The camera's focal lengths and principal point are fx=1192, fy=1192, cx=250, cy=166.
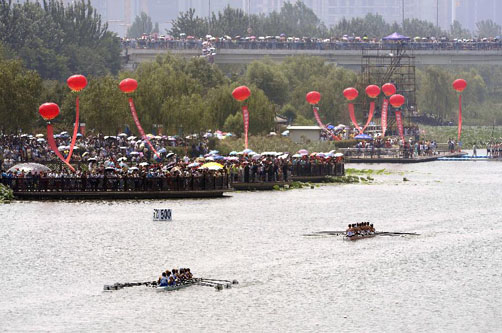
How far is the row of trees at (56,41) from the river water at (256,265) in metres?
80.7

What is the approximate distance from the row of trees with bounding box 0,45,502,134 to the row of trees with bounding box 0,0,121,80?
56.7ft

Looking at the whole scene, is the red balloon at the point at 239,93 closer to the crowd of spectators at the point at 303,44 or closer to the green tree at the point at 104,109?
the green tree at the point at 104,109

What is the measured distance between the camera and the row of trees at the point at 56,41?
163625mm

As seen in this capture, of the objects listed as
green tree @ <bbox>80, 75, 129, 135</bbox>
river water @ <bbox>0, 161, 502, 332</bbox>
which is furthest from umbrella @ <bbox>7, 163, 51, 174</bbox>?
green tree @ <bbox>80, 75, 129, 135</bbox>

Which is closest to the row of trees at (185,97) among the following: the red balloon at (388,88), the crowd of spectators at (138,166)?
the crowd of spectators at (138,166)

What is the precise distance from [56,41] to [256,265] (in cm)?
12612

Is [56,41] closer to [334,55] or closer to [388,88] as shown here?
[334,55]

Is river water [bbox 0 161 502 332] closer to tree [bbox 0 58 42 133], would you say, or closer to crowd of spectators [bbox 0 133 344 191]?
crowd of spectators [bbox 0 133 344 191]

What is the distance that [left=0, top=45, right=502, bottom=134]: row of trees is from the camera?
104m

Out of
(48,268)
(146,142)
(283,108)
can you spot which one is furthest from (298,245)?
(283,108)

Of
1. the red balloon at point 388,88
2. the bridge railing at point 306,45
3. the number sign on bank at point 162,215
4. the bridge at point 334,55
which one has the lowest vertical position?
the number sign on bank at point 162,215

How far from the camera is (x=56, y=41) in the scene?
581 feet

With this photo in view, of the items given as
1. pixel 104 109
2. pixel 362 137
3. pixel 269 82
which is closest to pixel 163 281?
pixel 104 109

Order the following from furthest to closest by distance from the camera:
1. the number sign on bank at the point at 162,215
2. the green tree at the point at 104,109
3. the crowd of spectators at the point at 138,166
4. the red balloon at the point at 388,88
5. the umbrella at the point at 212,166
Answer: the red balloon at the point at 388,88 → the green tree at the point at 104,109 → the umbrella at the point at 212,166 → the crowd of spectators at the point at 138,166 → the number sign on bank at the point at 162,215
